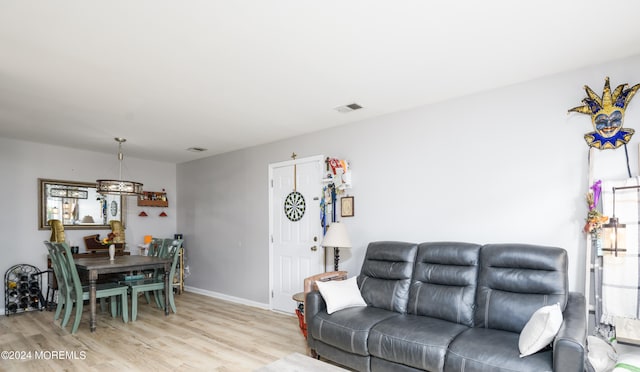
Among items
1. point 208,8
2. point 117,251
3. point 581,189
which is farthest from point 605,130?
point 117,251

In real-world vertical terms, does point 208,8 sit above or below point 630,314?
above

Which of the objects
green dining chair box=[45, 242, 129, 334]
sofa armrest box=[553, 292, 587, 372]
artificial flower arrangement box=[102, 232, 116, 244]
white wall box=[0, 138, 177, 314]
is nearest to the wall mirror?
white wall box=[0, 138, 177, 314]

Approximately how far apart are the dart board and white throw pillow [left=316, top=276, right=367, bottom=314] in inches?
61.3

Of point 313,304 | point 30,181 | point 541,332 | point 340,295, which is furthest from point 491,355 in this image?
point 30,181

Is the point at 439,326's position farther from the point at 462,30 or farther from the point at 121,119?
the point at 121,119

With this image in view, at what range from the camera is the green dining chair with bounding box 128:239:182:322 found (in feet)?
14.8

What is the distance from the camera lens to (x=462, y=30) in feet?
7.45

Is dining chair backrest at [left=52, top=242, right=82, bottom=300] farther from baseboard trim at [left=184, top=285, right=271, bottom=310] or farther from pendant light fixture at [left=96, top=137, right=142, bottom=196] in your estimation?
baseboard trim at [left=184, top=285, right=271, bottom=310]

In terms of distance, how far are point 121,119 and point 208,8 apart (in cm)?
268

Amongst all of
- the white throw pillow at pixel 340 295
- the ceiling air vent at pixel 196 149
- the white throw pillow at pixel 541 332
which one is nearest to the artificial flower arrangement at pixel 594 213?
the white throw pillow at pixel 541 332

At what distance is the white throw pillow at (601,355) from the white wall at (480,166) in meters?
0.49

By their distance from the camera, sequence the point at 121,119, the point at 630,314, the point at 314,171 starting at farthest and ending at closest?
the point at 314,171, the point at 121,119, the point at 630,314

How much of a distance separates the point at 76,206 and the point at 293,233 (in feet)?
11.8

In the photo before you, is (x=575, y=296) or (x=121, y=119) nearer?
(x=575, y=296)
